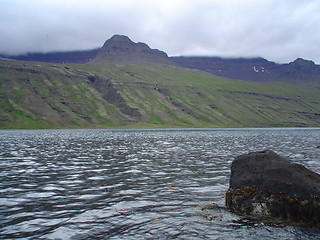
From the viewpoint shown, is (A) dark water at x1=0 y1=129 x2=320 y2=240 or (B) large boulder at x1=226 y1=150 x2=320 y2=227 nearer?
(A) dark water at x1=0 y1=129 x2=320 y2=240

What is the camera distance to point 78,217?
14.3m

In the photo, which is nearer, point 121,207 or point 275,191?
point 275,191

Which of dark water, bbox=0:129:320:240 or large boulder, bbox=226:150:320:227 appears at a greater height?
large boulder, bbox=226:150:320:227

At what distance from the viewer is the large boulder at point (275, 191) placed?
44.2 ft

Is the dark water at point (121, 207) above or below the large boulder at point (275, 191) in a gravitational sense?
below

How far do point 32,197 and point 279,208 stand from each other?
579 inches

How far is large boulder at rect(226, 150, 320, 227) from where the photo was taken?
13.5m

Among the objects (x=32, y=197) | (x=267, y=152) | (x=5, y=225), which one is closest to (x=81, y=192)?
(x=32, y=197)

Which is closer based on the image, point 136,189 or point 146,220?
point 146,220

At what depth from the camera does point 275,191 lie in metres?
14.7

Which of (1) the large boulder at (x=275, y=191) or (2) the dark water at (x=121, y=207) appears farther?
(1) the large boulder at (x=275, y=191)

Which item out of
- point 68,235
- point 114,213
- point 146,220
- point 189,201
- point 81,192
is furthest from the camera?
point 81,192

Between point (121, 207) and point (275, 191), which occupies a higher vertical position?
point (275, 191)

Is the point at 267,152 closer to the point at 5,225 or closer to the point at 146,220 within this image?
the point at 146,220
